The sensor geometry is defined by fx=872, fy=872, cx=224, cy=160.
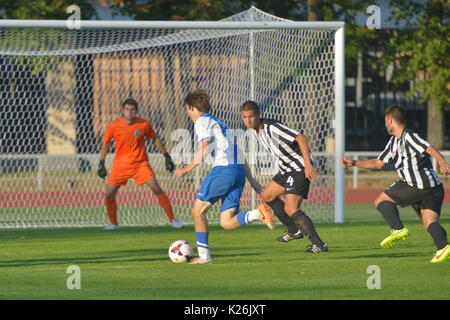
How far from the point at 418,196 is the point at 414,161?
36 centimetres

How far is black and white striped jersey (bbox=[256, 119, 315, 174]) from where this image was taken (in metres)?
9.88

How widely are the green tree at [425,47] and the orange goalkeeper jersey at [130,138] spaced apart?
1164 centimetres

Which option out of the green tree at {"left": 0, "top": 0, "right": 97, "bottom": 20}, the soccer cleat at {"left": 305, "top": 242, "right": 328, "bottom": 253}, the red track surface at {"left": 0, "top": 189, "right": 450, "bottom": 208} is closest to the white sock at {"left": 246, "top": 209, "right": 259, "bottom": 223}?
the soccer cleat at {"left": 305, "top": 242, "right": 328, "bottom": 253}

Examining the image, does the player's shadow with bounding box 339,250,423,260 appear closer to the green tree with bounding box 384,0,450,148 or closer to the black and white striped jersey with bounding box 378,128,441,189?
the black and white striped jersey with bounding box 378,128,441,189

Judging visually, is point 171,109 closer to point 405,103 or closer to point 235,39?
point 235,39

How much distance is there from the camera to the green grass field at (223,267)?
7.24m

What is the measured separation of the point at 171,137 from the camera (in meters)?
21.0

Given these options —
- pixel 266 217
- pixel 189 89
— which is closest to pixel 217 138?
pixel 266 217

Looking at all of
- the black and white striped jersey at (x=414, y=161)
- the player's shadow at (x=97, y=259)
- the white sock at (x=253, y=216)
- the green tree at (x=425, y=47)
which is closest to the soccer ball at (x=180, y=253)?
the player's shadow at (x=97, y=259)

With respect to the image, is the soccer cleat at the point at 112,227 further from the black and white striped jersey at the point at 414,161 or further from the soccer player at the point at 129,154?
the black and white striped jersey at the point at 414,161

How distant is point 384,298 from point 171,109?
1469cm

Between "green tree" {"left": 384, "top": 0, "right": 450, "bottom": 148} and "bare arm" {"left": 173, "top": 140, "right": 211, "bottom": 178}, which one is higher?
"green tree" {"left": 384, "top": 0, "right": 450, "bottom": 148}

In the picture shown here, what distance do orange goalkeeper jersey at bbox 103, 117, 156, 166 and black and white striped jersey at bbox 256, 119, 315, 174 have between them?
10.9 feet

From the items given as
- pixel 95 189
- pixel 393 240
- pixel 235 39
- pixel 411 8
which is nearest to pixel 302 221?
pixel 393 240
